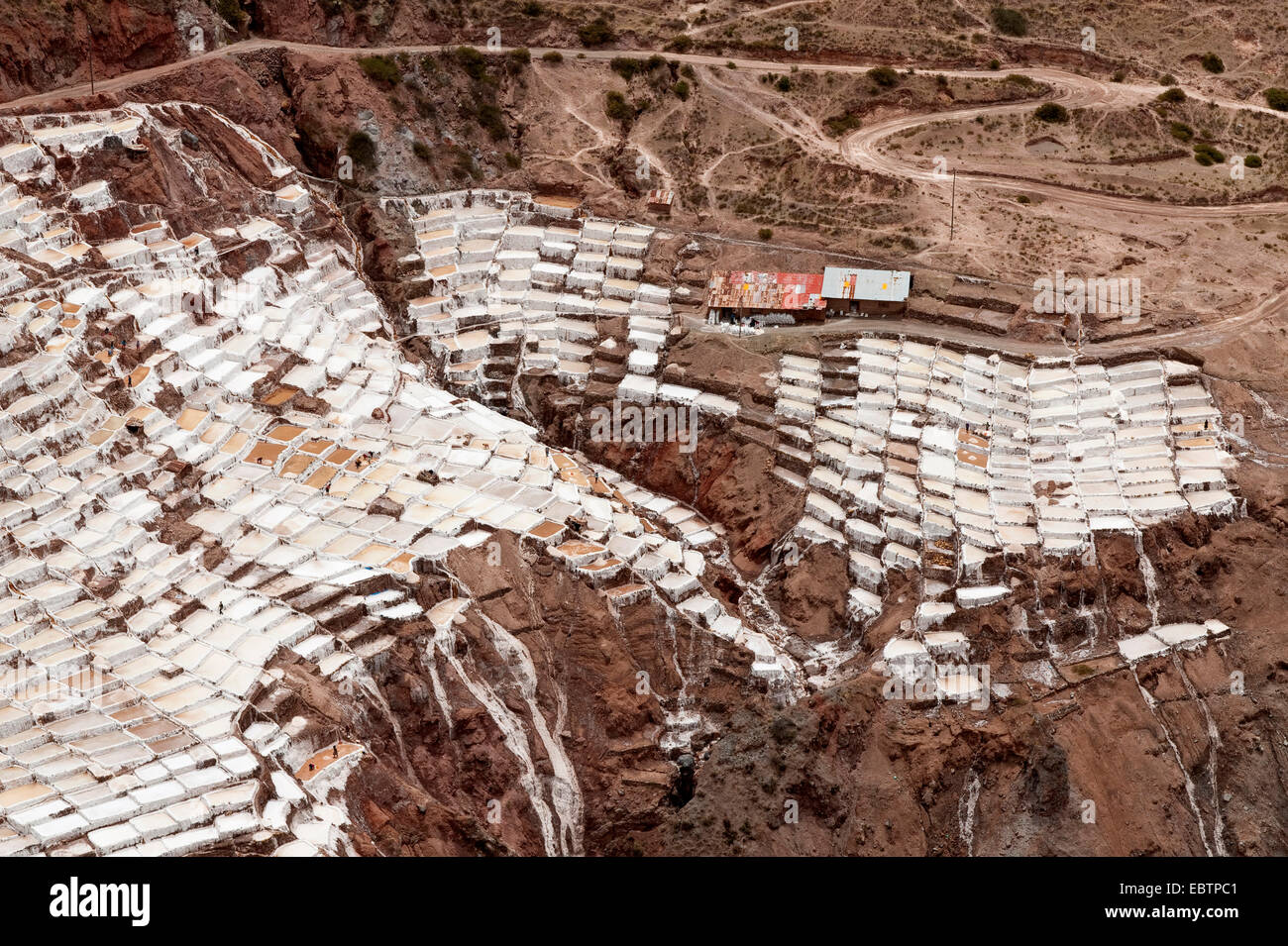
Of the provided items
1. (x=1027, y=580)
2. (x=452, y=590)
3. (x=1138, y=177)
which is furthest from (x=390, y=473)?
(x=1138, y=177)

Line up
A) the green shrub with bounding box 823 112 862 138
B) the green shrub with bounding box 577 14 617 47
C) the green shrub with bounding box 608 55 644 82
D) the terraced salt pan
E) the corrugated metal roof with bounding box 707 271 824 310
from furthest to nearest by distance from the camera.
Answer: the green shrub with bounding box 577 14 617 47, the green shrub with bounding box 608 55 644 82, the green shrub with bounding box 823 112 862 138, the corrugated metal roof with bounding box 707 271 824 310, the terraced salt pan

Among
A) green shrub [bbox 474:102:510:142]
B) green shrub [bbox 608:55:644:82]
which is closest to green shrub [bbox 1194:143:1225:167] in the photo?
green shrub [bbox 608:55:644:82]

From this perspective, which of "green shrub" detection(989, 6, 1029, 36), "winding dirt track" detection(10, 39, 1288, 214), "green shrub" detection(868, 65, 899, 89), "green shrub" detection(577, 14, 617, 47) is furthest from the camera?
"green shrub" detection(989, 6, 1029, 36)

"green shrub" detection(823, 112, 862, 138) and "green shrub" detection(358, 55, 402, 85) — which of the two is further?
"green shrub" detection(823, 112, 862, 138)

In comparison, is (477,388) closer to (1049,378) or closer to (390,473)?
(390,473)

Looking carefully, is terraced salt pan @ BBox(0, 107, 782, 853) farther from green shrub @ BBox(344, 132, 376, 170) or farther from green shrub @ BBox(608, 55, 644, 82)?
green shrub @ BBox(608, 55, 644, 82)

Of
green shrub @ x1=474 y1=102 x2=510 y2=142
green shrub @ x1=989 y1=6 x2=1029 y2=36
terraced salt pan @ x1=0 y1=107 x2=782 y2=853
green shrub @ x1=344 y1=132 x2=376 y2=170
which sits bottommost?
terraced salt pan @ x1=0 y1=107 x2=782 y2=853
